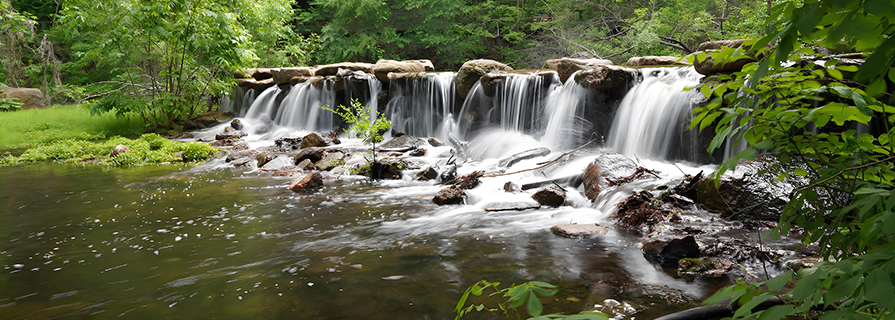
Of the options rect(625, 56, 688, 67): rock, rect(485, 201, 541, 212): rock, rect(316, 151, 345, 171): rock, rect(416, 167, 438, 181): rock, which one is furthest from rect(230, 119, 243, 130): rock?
rect(625, 56, 688, 67): rock

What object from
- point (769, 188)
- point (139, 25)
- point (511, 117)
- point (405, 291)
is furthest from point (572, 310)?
point (139, 25)

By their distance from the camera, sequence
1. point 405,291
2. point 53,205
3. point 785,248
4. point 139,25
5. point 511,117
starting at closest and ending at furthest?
1. point 405,291
2. point 785,248
3. point 53,205
4. point 511,117
5. point 139,25

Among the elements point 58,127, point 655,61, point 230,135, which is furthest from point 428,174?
point 58,127

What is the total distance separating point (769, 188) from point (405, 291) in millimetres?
3980

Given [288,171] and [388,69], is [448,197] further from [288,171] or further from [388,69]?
[388,69]

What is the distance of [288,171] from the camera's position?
8.36 metres

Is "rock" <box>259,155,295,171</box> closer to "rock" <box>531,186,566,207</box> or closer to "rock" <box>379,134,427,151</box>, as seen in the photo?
"rock" <box>379,134,427,151</box>

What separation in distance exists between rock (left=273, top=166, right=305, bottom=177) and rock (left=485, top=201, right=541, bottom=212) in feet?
13.3

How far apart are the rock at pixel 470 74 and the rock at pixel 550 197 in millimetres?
5987

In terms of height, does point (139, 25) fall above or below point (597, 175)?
above

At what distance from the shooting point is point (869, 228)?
3.86 ft

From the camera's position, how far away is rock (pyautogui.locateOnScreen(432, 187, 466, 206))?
20.0 feet

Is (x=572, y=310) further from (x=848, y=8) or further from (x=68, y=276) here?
(x=68, y=276)

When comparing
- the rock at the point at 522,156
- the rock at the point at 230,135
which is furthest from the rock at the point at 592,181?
the rock at the point at 230,135
